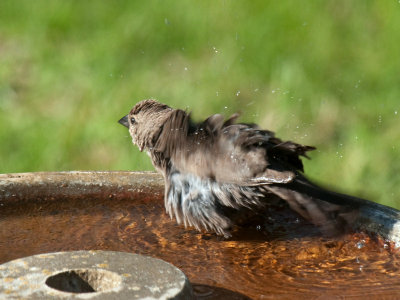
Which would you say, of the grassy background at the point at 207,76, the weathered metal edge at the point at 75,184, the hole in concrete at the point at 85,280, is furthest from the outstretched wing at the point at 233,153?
the grassy background at the point at 207,76

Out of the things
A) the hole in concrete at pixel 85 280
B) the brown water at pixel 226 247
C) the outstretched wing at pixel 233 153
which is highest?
the outstretched wing at pixel 233 153

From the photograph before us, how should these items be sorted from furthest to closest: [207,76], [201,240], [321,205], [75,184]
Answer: [207,76] → [75,184] → [201,240] → [321,205]

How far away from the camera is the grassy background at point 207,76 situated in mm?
6348

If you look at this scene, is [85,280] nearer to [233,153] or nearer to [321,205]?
[233,153]

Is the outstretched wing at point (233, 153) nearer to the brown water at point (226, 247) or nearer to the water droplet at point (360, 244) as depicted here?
the brown water at point (226, 247)

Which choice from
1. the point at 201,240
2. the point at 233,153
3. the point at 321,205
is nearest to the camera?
the point at 321,205

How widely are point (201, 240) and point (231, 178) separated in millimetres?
470

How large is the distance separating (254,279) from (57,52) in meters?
4.52

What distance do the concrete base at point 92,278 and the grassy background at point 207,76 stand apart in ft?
10.7

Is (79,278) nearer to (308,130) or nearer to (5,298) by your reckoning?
(5,298)

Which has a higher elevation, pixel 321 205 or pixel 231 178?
pixel 231 178

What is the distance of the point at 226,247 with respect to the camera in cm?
412

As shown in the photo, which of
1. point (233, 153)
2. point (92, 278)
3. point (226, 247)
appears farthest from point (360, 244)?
point (92, 278)

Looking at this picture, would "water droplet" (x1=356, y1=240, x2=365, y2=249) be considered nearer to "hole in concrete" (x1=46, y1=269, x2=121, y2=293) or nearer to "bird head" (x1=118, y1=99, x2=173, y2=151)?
"bird head" (x1=118, y1=99, x2=173, y2=151)
